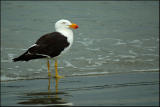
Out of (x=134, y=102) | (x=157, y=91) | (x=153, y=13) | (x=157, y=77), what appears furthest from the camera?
(x=153, y=13)

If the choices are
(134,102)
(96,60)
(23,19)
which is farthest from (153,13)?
(134,102)

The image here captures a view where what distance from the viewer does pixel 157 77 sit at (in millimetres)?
6766

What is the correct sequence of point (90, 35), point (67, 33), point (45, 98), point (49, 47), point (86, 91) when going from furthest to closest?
point (90, 35) < point (67, 33) < point (49, 47) < point (86, 91) < point (45, 98)

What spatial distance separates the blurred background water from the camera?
7605 millimetres

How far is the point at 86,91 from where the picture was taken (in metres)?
5.64

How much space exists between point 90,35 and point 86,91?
16.6ft

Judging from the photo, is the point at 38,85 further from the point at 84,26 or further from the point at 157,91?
the point at 84,26

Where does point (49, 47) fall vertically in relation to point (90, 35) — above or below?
below

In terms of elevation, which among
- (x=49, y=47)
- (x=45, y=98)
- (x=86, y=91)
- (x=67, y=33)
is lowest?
(x=45, y=98)

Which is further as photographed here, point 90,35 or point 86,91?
point 90,35

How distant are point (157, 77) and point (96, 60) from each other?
1.73m

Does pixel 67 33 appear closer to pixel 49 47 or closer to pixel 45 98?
pixel 49 47

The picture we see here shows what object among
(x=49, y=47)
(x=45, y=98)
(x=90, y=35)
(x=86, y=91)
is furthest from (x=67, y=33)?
(x=90, y=35)

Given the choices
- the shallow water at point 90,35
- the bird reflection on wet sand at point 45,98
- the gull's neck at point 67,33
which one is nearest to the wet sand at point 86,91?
the bird reflection on wet sand at point 45,98
